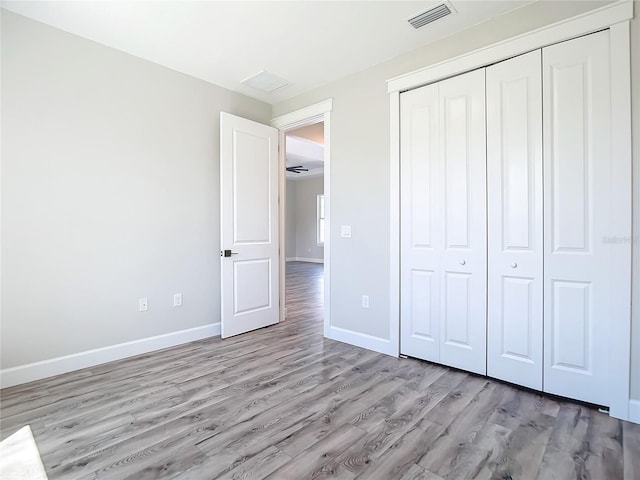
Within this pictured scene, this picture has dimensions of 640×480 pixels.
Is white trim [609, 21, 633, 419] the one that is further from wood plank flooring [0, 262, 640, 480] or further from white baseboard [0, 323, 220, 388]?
white baseboard [0, 323, 220, 388]

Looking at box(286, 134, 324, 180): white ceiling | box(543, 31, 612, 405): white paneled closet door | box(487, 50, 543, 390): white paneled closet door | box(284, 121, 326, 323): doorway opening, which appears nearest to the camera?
box(543, 31, 612, 405): white paneled closet door

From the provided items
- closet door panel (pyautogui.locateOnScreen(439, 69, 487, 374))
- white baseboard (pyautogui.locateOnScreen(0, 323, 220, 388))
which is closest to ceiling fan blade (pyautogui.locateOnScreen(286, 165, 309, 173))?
white baseboard (pyautogui.locateOnScreen(0, 323, 220, 388))

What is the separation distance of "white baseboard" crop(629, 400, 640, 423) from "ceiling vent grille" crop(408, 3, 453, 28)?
2792 millimetres

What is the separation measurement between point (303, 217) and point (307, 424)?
9.99 m

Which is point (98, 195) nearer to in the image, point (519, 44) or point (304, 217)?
point (519, 44)

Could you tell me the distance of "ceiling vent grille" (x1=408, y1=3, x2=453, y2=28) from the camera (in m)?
2.31

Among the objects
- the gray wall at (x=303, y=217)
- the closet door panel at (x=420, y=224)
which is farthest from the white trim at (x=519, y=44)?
the gray wall at (x=303, y=217)

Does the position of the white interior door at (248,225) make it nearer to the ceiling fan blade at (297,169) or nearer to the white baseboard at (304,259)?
the ceiling fan blade at (297,169)

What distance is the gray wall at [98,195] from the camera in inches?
94.8

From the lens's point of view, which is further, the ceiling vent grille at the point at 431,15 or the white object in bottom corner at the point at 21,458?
the ceiling vent grille at the point at 431,15

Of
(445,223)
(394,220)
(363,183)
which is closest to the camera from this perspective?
(445,223)

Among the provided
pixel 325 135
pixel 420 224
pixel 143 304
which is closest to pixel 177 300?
pixel 143 304

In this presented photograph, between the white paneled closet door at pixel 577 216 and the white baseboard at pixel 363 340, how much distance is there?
121 centimetres

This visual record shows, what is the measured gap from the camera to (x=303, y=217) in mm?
11703
